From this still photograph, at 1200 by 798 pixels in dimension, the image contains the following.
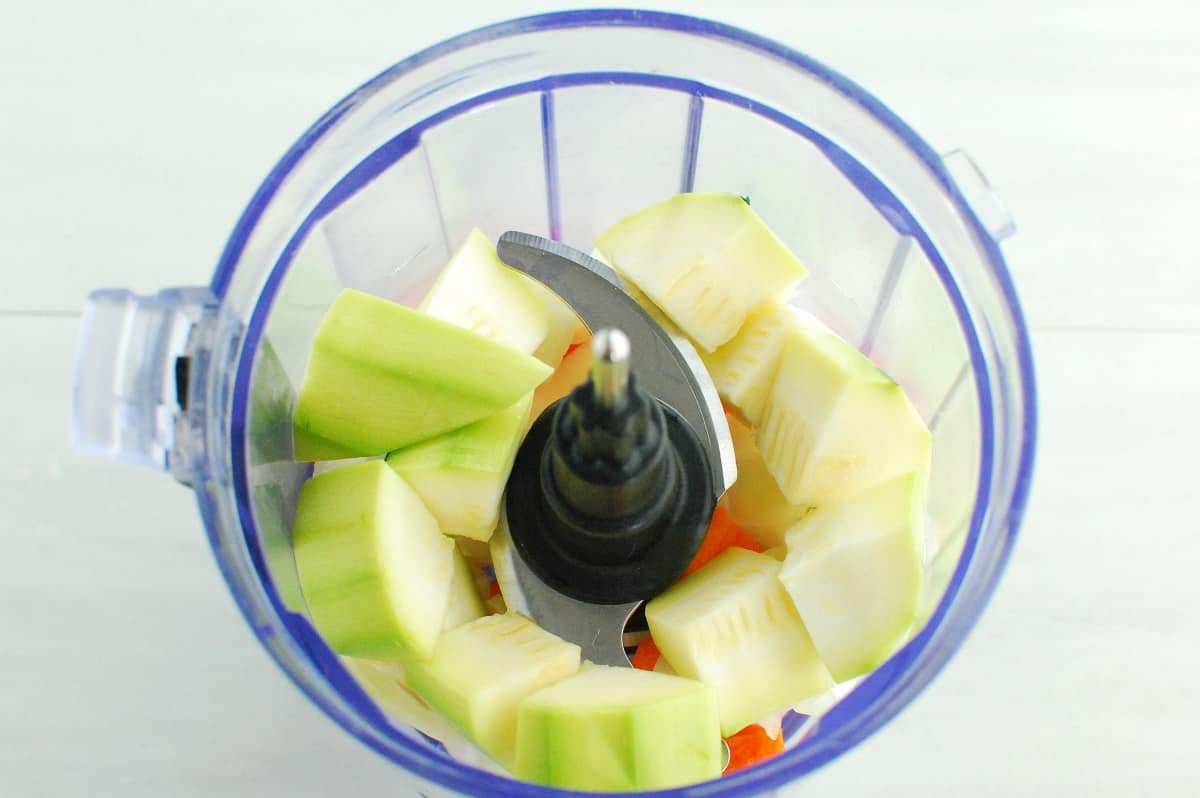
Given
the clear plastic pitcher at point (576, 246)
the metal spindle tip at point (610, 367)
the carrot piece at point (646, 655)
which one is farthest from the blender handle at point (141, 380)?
the carrot piece at point (646, 655)

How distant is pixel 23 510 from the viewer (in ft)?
2.74

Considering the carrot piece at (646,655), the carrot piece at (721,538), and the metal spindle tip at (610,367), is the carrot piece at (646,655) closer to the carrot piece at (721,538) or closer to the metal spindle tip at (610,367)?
the carrot piece at (721,538)

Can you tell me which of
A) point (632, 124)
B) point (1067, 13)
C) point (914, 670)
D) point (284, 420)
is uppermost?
point (1067, 13)

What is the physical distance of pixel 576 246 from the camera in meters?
0.82

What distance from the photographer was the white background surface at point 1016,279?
0.80m

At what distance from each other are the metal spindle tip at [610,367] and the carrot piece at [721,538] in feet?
0.72

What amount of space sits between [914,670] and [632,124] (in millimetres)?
391

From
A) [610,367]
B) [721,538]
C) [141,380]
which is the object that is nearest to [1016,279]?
[721,538]

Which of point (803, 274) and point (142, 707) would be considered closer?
point (803, 274)

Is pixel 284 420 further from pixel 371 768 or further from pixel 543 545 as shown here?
pixel 371 768

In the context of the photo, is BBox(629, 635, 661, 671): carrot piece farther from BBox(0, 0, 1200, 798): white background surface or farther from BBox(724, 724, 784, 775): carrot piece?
BBox(0, 0, 1200, 798): white background surface

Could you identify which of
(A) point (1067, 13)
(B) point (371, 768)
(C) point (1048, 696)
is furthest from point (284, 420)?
(A) point (1067, 13)

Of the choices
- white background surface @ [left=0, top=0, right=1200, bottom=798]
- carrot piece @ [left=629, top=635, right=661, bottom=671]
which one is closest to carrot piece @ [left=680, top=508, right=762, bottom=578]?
carrot piece @ [left=629, top=635, right=661, bottom=671]

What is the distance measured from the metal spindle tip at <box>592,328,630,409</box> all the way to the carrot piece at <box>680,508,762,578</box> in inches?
8.7
